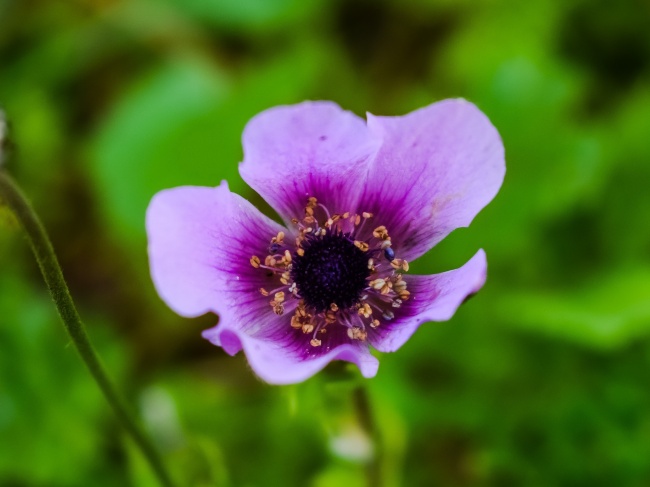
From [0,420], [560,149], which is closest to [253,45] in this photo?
[560,149]

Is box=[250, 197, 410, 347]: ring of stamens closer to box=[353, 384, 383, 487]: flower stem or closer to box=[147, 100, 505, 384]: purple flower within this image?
box=[147, 100, 505, 384]: purple flower

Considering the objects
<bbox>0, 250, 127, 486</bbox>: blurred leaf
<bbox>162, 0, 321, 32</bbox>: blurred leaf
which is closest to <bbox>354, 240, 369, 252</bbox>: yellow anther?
<bbox>0, 250, 127, 486</bbox>: blurred leaf

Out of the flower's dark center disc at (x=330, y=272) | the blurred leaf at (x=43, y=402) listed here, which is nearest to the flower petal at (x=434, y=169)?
the flower's dark center disc at (x=330, y=272)

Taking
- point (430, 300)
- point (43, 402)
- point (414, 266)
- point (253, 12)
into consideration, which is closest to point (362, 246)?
point (430, 300)

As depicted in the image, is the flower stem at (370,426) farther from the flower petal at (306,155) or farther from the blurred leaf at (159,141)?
the blurred leaf at (159,141)

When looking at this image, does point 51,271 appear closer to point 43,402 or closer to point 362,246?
point 362,246
